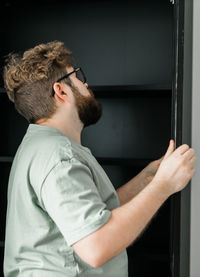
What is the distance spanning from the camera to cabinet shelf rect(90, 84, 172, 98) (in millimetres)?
1727

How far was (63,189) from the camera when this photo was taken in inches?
42.8

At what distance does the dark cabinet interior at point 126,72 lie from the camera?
1963 mm

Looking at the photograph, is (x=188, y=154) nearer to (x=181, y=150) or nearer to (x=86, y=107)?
(x=181, y=150)

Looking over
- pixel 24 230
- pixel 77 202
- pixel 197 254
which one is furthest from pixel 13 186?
pixel 197 254

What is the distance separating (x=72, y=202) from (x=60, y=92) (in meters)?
0.49

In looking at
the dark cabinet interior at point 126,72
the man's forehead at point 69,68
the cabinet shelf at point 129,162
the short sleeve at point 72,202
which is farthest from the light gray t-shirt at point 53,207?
the dark cabinet interior at point 126,72

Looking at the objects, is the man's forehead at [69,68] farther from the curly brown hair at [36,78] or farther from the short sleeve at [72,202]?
the short sleeve at [72,202]

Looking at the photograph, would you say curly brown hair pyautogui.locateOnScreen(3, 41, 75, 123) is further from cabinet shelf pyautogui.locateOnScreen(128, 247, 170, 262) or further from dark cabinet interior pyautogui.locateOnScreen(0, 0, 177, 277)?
cabinet shelf pyautogui.locateOnScreen(128, 247, 170, 262)

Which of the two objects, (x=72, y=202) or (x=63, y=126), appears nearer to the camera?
(x=72, y=202)

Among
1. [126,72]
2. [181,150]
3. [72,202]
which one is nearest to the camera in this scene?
[72,202]

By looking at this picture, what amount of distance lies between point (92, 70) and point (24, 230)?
42.8 inches

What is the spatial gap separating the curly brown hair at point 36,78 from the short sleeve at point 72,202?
0.35 metres

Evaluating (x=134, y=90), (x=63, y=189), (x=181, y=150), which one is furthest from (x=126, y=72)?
(x=63, y=189)

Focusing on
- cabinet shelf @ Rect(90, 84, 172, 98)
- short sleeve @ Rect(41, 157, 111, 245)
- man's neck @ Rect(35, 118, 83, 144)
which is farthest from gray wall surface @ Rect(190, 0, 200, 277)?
short sleeve @ Rect(41, 157, 111, 245)
